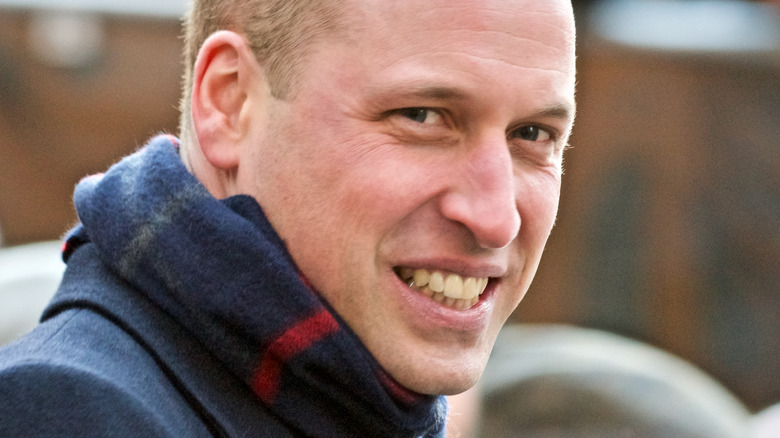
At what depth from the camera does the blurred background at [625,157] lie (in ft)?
20.7

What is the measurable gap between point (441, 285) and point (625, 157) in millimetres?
5337

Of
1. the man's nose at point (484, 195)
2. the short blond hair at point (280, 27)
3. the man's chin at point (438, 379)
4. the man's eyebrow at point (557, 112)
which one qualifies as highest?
the short blond hair at point (280, 27)

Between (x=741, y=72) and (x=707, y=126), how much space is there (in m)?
0.47

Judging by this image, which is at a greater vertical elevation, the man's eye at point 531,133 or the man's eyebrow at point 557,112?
the man's eyebrow at point 557,112

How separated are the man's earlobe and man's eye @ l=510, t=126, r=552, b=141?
0.45 meters

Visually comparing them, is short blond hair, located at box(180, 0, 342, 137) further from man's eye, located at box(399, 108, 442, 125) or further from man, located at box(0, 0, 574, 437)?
man's eye, located at box(399, 108, 442, 125)

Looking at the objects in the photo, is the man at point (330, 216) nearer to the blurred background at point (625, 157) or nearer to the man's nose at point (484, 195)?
the man's nose at point (484, 195)

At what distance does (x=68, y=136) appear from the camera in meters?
6.35

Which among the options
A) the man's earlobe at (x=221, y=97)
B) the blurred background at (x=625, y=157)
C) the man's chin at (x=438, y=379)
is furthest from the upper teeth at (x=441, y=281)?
the blurred background at (x=625, y=157)

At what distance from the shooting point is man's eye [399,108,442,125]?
1.49 meters

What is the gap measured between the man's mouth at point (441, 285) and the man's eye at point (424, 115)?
238 millimetres

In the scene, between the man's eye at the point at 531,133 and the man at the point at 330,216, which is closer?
the man at the point at 330,216

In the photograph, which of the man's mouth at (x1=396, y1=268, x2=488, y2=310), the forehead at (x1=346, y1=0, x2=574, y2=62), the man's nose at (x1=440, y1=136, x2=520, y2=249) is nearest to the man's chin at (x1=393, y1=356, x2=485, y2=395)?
the man's mouth at (x1=396, y1=268, x2=488, y2=310)

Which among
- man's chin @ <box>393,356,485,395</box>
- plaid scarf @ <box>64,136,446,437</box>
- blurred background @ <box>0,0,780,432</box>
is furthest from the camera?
blurred background @ <box>0,0,780,432</box>
